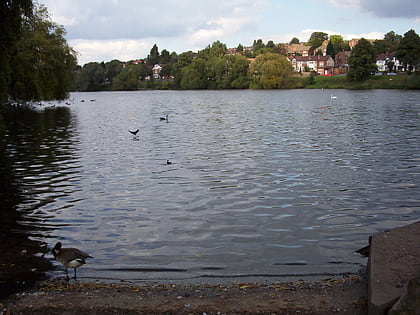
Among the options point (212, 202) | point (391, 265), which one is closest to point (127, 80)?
point (212, 202)

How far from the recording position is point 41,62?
4469 centimetres

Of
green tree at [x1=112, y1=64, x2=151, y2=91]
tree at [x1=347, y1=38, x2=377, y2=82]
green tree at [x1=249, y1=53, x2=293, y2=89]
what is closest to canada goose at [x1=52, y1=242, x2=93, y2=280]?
tree at [x1=347, y1=38, x2=377, y2=82]

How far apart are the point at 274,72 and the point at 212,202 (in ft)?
382

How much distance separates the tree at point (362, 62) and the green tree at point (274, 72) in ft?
57.3

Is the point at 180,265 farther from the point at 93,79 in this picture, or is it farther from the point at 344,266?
the point at 93,79

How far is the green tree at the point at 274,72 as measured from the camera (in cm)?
12519

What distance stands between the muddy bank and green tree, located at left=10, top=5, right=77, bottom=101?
30151mm

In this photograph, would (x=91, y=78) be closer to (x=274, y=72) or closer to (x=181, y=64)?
(x=181, y=64)

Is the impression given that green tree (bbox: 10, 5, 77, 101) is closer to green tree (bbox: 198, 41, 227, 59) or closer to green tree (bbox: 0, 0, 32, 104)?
green tree (bbox: 0, 0, 32, 104)

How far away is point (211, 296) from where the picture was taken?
7320 millimetres

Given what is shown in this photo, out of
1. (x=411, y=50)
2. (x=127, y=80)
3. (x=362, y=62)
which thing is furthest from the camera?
(x=127, y=80)

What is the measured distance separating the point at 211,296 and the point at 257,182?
900cm

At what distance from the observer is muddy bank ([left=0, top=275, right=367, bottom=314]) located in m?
6.62

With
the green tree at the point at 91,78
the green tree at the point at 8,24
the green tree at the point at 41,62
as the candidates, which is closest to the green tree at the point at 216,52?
the green tree at the point at 91,78
